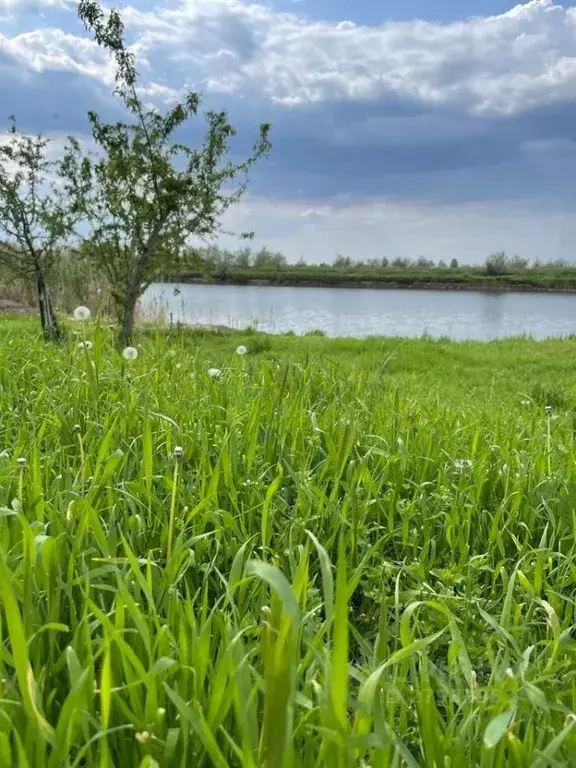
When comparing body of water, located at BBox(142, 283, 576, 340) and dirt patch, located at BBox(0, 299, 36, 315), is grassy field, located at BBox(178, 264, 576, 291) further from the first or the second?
dirt patch, located at BBox(0, 299, 36, 315)

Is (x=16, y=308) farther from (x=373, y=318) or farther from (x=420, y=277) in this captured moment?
(x=420, y=277)

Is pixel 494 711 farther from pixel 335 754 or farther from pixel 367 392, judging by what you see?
pixel 367 392

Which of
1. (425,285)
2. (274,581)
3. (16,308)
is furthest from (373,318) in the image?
(425,285)

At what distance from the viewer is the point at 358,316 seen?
2558 cm

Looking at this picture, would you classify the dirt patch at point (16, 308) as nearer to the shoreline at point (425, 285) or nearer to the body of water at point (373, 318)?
the body of water at point (373, 318)

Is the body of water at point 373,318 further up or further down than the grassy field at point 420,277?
further down

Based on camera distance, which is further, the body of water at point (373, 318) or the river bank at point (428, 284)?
the river bank at point (428, 284)

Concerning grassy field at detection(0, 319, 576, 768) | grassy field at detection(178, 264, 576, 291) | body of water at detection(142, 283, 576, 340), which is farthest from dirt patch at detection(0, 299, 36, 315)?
grassy field at detection(178, 264, 576, 291)

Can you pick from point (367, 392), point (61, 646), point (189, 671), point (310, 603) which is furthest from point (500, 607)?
point (367, 392)

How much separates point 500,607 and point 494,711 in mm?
592

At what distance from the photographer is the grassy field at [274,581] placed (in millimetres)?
889

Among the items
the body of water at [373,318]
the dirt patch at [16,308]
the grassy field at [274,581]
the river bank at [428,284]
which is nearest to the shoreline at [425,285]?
the river bank at [428,284]

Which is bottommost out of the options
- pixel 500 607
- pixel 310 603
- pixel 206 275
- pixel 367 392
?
pixel 500 607

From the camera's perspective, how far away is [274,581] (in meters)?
0.73
